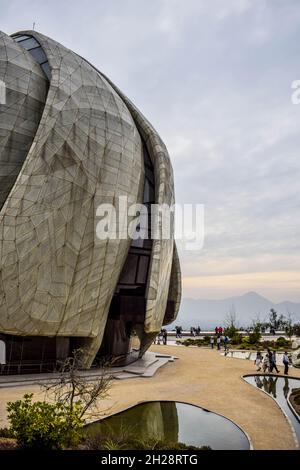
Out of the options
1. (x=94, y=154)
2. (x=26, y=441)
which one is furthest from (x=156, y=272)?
(x=26, y=441)

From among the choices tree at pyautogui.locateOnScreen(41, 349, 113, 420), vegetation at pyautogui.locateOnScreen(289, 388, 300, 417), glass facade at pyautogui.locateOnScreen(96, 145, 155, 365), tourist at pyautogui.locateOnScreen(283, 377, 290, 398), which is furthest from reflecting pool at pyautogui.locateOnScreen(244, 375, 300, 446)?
glass facade at pyautogui.locateOnScreen(96, 145, 155, 365)

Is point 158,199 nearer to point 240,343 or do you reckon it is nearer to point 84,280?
point 84,280

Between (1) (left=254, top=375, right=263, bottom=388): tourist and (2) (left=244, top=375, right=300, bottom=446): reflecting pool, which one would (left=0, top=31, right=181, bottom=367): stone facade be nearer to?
(1) (left=254, top=375, right=263, bottom=388): tourist

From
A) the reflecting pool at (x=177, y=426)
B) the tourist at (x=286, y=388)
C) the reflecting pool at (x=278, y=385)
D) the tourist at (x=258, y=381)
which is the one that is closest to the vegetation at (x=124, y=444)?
the reflecting pool at (x=177, y=426)

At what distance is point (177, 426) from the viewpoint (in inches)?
531

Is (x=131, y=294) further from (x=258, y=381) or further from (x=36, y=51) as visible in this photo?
(x=36, y=51)

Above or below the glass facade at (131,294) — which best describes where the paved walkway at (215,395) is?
below

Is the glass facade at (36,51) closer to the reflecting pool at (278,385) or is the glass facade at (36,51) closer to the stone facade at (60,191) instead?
the stone facade at (60,191)

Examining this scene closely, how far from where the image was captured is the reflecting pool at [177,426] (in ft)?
38.5

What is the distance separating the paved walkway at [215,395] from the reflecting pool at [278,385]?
2.25 feet

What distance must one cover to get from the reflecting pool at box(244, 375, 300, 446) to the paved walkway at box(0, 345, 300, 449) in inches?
27.0

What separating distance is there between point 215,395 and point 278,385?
5945 mm

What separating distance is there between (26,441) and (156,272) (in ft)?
48.4
